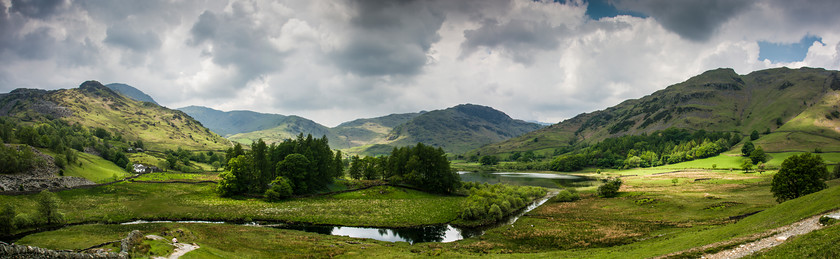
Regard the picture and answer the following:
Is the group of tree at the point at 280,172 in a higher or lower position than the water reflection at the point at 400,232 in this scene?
higher

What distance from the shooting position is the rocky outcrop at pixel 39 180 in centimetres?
5822

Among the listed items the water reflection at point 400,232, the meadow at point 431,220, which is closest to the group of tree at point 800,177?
the meadow at point 431,220

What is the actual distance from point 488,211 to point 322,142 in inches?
2282

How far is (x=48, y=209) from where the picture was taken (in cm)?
4278

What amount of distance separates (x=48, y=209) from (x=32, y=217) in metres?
1.88

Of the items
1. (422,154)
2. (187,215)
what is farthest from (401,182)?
(187,215)

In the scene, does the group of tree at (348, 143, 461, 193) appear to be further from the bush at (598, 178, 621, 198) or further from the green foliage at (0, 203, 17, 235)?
the green foliage at (0, 203, 17, 235)

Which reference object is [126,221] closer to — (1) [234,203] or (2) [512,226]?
(1) [234,203]

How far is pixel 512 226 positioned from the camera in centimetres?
5503

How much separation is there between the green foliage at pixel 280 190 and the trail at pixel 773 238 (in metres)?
71.1

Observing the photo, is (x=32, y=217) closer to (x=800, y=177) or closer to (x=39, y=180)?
(x=39, y=180)

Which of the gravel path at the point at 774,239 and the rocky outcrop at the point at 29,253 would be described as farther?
the gravel path at the point at 774,239

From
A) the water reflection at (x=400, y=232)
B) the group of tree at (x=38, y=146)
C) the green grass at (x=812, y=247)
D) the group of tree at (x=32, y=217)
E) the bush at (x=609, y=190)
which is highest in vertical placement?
the group of tree at (x=38, y=146)

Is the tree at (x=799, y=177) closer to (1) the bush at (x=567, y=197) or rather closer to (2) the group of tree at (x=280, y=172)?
(1) the bush at (x=567, y=197)
